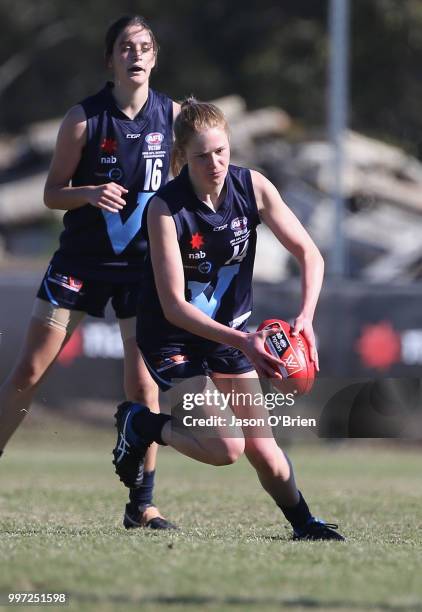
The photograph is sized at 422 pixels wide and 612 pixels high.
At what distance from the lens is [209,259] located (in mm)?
5332

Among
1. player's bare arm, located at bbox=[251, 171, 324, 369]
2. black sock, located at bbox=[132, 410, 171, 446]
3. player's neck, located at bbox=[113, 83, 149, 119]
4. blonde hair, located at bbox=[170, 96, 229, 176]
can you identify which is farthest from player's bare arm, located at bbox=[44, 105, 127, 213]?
black sock, located at bbox=[132, 410, 171, 446]

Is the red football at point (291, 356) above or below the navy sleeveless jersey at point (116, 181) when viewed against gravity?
below

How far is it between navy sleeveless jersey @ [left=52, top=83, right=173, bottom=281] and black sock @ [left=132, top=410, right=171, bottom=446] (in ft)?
2.46

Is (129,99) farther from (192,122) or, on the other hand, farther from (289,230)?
(289,230)

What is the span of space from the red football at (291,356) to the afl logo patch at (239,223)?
442 mm

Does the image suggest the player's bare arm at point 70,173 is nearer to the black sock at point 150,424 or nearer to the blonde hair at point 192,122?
the blonde hair at point 192,122

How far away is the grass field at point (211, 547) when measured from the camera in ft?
13.0

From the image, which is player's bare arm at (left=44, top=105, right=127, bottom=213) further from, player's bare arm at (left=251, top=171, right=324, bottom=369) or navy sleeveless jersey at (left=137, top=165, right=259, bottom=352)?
player's bare arm at (left=251, top=171, right=324, bottom=369)

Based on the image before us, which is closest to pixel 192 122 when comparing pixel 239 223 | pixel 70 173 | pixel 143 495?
pixel 239 223

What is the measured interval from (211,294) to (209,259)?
0.17 metres

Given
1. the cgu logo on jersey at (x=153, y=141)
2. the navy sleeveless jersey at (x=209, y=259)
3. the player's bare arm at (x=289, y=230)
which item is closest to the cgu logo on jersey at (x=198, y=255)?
the navy sleeveless jersey at (x=209, y=259)

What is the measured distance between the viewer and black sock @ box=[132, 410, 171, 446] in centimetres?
546

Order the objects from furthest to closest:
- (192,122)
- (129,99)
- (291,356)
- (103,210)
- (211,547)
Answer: (129,99), (103,210), (192,122), (291,356), (211,547)

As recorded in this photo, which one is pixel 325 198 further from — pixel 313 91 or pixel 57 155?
pixel 57 155
